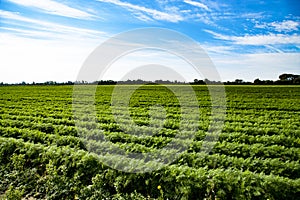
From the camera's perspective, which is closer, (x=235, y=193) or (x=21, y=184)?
(x=235, y=193)

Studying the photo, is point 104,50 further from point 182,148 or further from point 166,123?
point 166,123

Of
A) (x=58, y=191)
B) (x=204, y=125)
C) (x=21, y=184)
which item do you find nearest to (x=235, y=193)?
(x=58, y=191)

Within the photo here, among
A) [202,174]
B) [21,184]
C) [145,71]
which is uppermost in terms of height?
[145,71]

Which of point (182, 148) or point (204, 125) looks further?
point (204, 125)

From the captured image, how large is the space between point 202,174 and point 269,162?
197 cm

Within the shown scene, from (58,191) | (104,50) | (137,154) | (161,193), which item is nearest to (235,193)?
(161,193)

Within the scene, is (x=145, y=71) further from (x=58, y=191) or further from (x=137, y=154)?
(x=58, y=191)

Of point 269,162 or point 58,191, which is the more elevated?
point 269,162

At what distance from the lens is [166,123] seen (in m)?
12.7

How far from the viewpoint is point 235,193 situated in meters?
5.35

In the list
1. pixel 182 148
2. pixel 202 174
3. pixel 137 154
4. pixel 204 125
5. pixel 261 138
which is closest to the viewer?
pixel 202 174

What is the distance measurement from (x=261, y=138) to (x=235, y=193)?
→ 15.5 feet

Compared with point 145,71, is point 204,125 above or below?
below

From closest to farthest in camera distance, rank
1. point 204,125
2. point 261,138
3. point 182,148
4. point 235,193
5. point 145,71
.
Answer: point 235,193
point 182,148
point 261,138
point 145,71
point 204,125
